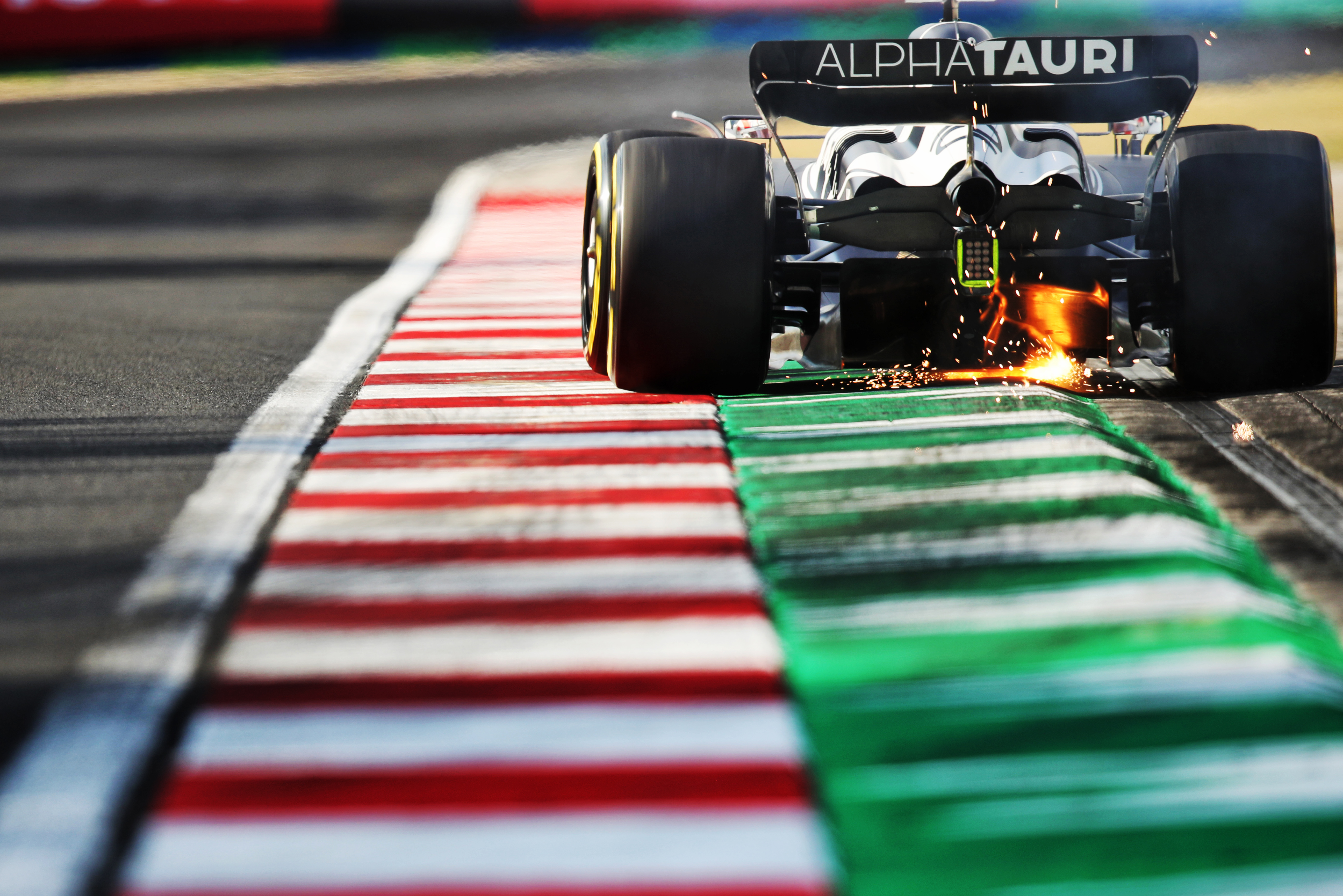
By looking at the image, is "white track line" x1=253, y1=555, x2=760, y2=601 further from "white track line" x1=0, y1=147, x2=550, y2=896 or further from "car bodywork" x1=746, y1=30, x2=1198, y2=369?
"car bodywork" x1=746, y1=30, x2=1198, y2=369

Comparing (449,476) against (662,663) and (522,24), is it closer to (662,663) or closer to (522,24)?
(662,663)

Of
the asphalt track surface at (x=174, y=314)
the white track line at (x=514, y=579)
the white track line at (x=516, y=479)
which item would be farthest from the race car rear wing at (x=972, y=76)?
the white track line at (x=514, y=579)

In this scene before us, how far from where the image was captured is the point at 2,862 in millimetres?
2016

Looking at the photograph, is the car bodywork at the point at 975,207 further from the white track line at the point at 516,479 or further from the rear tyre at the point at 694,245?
the white track line at the point at 516,479

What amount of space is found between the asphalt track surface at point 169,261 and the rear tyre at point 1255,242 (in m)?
3.07

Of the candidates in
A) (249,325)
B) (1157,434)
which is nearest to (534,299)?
(249,325)

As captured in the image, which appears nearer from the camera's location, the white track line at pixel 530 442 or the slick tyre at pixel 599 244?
the white track line at pixel 530 442

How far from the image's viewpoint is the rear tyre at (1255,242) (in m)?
4.46

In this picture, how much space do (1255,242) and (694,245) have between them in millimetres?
1746

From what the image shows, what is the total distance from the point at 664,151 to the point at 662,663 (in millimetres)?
2157

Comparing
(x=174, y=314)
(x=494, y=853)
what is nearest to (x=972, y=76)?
(x=494, y=853)

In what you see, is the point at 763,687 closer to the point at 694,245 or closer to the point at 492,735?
the point at 492,735

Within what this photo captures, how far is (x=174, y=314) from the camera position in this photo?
725 centimetres

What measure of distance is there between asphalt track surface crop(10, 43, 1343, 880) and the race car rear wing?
3.32 feet
